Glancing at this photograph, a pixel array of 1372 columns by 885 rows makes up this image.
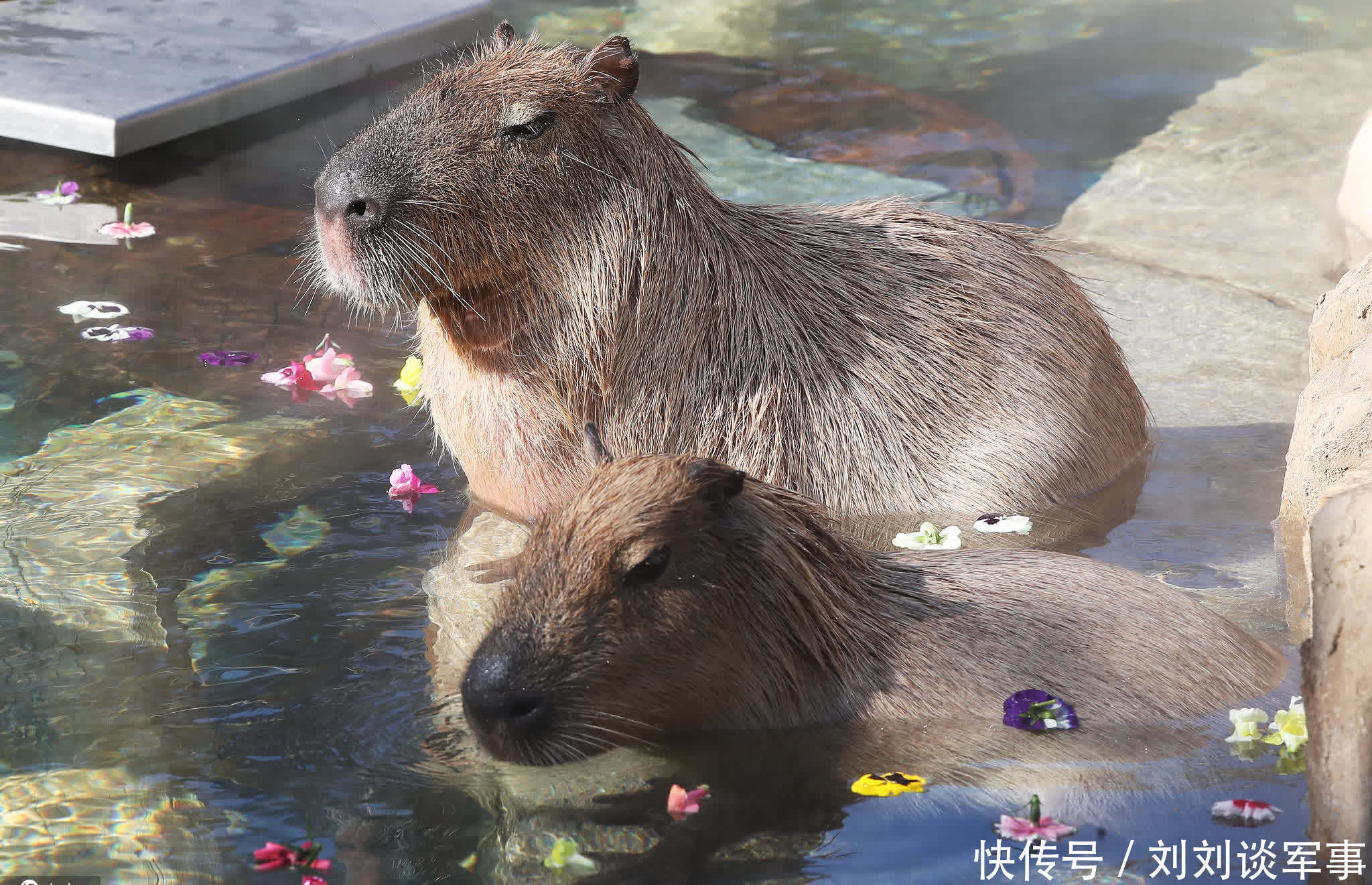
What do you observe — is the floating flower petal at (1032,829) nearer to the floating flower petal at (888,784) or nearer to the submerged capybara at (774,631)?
the floating flower petal at (888,784)

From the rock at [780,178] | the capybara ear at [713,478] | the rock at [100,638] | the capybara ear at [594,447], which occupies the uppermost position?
the capybara ear at [713,478]

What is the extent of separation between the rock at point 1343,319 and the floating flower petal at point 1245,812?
6.54ft

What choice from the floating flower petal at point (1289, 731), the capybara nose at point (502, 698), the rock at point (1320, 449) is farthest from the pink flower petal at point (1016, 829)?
the rock at point (1320, 449)

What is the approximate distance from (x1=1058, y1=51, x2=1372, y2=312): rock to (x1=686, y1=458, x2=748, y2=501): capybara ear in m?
4.59

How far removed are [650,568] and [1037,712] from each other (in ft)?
3.38

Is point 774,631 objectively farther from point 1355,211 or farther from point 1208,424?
point 1355,211

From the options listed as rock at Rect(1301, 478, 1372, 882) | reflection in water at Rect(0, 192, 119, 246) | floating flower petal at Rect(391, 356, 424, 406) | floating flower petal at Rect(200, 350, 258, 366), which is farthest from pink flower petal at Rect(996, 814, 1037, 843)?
reflection in water at Rect(0, 192, 119, 246)

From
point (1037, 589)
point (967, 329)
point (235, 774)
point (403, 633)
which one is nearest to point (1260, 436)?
point (967, 329)

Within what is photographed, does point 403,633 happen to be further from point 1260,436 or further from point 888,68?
point 888,68

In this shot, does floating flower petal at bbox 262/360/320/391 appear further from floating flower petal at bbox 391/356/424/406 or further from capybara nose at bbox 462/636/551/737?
capybara nose at bbox 462/636/551/737

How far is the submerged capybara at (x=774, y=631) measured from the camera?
134 inches

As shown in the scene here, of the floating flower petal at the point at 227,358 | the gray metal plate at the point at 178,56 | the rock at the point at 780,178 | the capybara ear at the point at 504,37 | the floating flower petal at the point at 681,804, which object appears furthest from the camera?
the rock at the point at 780,178

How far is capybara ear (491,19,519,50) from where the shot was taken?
473 centimetres

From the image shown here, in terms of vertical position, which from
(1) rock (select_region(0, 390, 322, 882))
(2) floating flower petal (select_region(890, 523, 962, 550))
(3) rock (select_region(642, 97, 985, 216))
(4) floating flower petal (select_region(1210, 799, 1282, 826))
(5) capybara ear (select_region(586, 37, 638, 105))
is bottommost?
(1) rock (select_region(0, 390, 322, 882))
